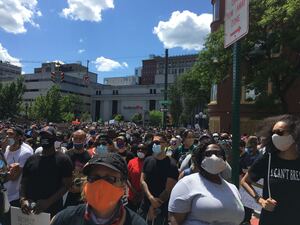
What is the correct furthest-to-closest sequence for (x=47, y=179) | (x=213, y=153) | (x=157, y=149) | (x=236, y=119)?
1. (x=157, y=149)
2. (x=47, y=179)
3. (x=236, y=119)
4. (x=213, y=153)

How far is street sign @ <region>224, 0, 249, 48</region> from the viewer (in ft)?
13.3

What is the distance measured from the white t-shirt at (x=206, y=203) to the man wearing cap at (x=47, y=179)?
1.93 metres

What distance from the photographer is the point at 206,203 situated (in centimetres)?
355

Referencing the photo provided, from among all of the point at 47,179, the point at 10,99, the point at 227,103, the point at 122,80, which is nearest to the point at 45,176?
the point at 47,179

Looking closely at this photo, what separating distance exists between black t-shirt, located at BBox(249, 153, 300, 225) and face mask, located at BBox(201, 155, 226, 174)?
0.73 m

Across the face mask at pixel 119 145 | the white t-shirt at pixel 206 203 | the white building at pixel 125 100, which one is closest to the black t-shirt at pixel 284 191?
Result: the white t-shirt at pixel 206 203

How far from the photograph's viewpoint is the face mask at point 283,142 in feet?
14.0

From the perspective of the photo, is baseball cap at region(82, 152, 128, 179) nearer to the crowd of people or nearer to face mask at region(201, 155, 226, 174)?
the crowd of people

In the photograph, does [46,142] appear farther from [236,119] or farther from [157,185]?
[236,119]

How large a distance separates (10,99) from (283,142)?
6599 cm

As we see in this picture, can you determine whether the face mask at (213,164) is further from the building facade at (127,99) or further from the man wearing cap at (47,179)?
the building facade at (127,99)

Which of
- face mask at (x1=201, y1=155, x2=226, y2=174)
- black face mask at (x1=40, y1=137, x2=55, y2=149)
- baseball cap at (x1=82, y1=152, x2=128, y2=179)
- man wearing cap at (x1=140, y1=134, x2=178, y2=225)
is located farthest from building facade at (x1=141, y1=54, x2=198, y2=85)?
baseball cap at (x1=82, y1=152, x2=128, y2=179)

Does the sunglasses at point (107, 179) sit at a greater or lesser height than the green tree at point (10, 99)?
lesser

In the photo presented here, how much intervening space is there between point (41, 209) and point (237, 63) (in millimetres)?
2577
